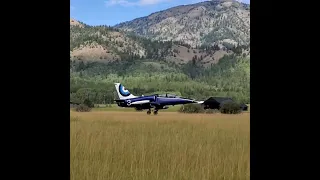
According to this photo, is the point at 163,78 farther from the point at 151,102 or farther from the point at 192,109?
the point at 151,102

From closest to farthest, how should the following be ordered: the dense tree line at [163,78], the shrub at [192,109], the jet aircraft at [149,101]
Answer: the jet aircraft at [149,101] < the shrub at [192,109] < the dense tree line at [163,78]

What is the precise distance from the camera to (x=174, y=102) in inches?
1644

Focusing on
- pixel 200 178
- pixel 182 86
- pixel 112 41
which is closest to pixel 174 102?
pixel 200 178

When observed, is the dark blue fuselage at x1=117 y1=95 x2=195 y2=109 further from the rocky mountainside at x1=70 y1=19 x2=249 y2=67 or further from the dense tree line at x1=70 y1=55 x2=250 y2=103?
the rocky mountainside at x1=70 y1=19 x2=249 y2=67

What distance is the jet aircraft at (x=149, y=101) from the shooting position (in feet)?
126

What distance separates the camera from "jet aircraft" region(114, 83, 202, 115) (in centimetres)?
3839

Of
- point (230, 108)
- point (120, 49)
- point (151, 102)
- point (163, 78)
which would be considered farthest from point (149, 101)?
point (120, 49)

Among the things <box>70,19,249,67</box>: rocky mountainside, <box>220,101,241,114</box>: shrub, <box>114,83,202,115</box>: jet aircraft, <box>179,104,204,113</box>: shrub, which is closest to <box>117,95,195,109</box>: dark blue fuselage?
<box>114,83,202,115</box>: jet aircraft

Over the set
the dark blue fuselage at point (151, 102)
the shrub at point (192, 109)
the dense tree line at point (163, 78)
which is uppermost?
Result: the dense tree line at point (163, 78)

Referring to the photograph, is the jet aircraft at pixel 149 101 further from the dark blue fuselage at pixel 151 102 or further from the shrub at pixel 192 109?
the shrub at pixel 192 109

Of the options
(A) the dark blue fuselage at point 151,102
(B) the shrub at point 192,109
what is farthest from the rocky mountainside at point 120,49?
(B) the shrub at point 192,109

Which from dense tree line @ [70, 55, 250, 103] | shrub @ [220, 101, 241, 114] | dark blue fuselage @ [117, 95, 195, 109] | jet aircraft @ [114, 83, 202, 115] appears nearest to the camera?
shrub @ [220, 101, 241, 114]

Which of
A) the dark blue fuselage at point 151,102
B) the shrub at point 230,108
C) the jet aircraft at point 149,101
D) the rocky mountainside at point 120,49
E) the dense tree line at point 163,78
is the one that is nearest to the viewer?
the shrub at point 230,108
